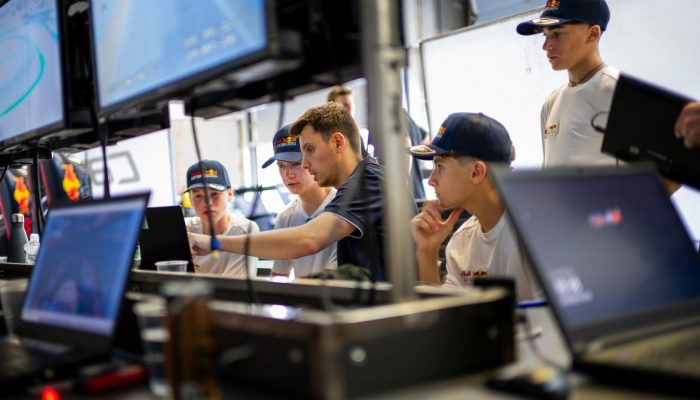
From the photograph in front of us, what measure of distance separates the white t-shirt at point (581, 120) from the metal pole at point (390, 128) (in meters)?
1.66

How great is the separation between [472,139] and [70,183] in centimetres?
239

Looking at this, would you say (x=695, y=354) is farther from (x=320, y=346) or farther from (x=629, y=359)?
(x=320, y=346)

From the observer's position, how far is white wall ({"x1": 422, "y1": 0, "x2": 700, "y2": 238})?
318 centimetres

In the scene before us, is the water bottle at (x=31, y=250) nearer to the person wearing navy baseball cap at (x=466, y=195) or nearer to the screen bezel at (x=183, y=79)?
the screen bezel at (x=183, y=79)

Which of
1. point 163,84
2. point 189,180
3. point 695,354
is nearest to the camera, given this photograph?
Result: point 695,354

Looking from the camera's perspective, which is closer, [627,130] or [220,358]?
[220,358]

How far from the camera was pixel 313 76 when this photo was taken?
110 centimetres

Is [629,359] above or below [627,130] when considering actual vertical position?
below

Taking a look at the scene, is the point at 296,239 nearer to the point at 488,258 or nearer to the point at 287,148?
the point at 488,258

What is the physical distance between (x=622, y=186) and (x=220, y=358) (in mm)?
676

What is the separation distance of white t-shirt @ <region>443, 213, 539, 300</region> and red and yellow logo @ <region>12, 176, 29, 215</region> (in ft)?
8.54

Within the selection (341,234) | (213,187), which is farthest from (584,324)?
(213,187)

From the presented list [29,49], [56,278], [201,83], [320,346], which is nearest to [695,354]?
[320,346]

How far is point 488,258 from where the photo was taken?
194 cm
